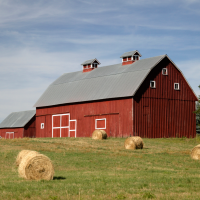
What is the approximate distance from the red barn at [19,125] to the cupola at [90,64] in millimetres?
18327

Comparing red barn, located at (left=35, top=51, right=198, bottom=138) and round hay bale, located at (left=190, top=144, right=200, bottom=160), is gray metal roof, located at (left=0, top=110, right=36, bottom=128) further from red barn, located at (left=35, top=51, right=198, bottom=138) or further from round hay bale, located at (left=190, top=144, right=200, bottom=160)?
round hay bale, located at (left=190, top=144, right=200, bottom=160)

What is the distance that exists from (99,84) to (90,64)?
7.30 meters

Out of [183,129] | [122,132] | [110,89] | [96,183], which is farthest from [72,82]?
[96,183]

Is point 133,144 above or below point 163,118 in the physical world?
below

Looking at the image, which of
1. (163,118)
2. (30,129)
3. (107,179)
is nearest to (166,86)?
(163,118)

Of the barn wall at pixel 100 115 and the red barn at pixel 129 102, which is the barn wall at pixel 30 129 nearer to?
the barn wall at pixel 100 115

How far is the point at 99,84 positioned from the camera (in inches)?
1921

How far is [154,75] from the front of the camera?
45.1m

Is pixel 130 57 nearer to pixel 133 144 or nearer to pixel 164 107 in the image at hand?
pixel 164 107

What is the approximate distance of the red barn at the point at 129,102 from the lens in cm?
4366

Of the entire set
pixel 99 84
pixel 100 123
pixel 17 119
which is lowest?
pixel 100 123

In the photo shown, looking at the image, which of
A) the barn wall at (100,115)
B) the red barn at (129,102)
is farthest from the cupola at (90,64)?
the barn wall at (100,115)

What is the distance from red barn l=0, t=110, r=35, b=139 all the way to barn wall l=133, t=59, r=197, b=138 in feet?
99.3

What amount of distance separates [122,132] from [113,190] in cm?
3010
